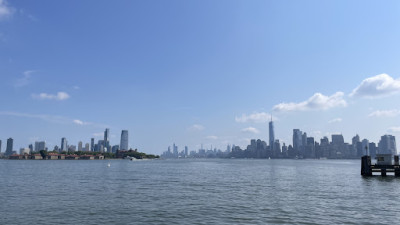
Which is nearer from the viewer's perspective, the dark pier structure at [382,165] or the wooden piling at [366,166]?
the dark pier structure at [382,165]

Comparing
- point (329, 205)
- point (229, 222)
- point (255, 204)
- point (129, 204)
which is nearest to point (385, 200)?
point (329, 205)

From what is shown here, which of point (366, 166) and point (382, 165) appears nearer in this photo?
point (382, 165)

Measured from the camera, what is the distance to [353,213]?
1310 inches

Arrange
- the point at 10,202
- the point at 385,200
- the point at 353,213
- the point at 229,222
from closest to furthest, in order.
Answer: the point at 229,222 → the point at 353,213 → the point at 10,202 → the point at 385,200

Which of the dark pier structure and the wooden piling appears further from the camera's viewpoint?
the wooden piling

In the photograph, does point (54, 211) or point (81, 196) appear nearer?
point (54, 211)

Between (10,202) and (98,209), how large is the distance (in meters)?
15.2

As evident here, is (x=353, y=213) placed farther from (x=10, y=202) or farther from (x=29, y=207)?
(x=10, y=202)

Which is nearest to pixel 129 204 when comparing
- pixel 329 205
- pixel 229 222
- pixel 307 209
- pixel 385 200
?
pixel 229 222

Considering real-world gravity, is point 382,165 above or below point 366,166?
above

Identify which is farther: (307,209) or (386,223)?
(307,209)

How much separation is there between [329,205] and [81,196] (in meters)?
36.8

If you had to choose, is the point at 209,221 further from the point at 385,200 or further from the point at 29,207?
the point at 385,200

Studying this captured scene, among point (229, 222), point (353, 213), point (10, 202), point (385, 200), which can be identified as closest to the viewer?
point (229, 222)
